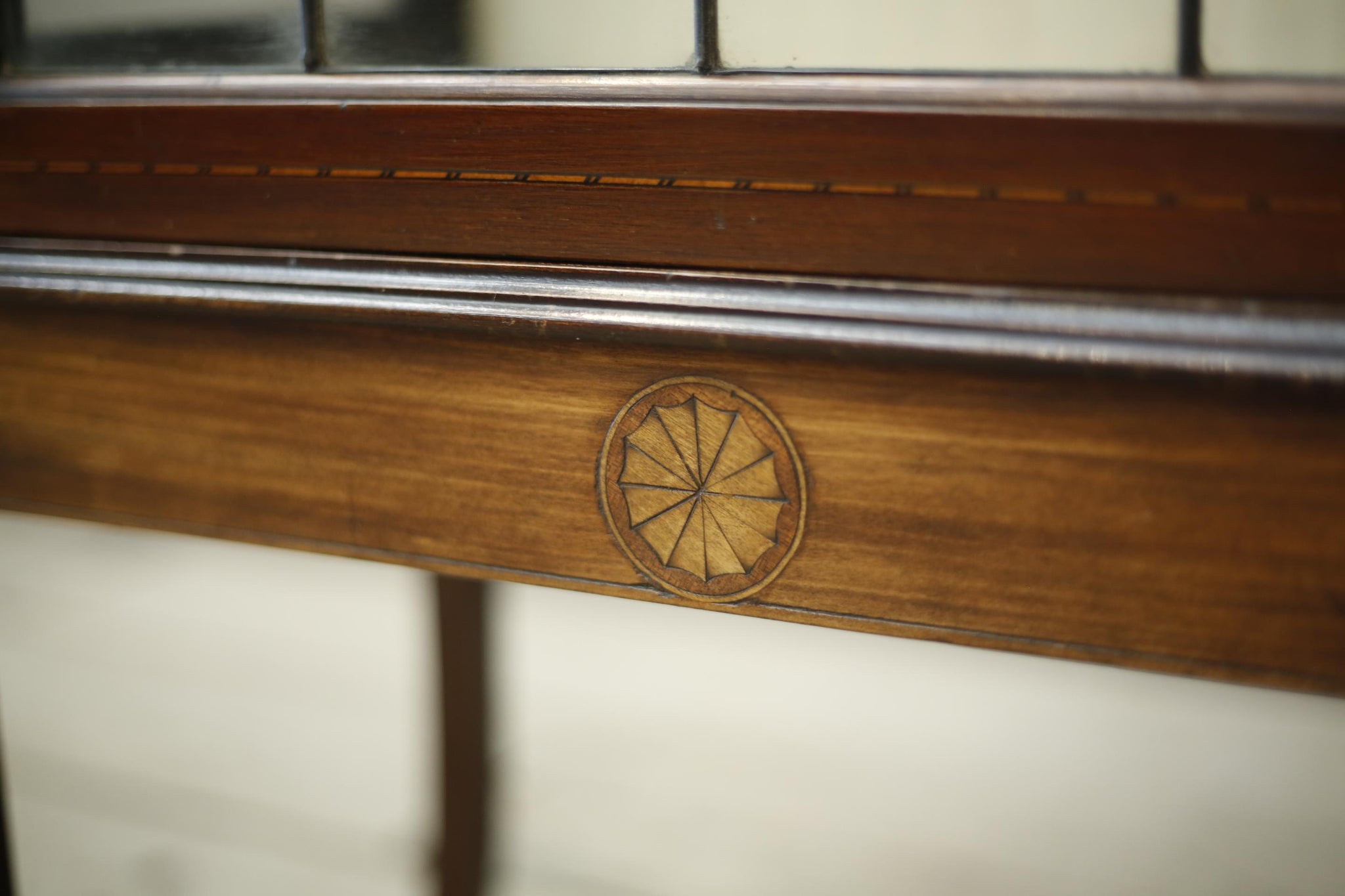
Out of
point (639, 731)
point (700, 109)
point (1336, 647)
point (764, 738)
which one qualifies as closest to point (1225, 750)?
point (764, 738)

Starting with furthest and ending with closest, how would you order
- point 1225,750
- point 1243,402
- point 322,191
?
point 1225,750, point 322,191, point 1243,402

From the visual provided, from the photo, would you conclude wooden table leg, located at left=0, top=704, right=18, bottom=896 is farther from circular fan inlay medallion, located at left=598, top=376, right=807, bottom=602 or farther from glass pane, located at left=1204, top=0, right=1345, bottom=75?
glass pane, located at left=1204, top=0, right=1345, bottom=75

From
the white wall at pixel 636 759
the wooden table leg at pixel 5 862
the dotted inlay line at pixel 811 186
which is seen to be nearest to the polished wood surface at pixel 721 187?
the dotted inlay line at pixel 811 186

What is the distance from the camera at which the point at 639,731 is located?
1282mm

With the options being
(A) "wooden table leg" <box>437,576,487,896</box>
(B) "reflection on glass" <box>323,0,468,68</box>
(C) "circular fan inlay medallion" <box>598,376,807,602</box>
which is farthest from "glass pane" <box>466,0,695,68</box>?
(A) "wooden table leg" <box>437,576,487,896</box>

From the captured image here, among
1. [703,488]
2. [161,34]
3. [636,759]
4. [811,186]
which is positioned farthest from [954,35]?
[636,759]

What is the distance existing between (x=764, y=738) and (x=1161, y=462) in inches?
39.6

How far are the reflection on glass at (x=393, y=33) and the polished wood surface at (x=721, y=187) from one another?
38 mm

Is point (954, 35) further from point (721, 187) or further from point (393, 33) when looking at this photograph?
point (393, 33)

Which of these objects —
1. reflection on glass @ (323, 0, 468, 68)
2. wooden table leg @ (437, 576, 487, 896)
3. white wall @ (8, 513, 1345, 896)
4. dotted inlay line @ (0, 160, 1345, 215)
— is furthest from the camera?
white wall @ (8, 513, 1345, 896)

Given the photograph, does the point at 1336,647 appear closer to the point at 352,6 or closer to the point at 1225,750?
the point at 352,6

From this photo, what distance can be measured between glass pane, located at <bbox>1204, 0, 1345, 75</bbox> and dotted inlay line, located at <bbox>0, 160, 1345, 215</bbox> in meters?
0.04

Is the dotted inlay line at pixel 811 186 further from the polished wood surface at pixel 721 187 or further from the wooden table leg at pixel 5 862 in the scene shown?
the wooden table leg at pixel 5 862

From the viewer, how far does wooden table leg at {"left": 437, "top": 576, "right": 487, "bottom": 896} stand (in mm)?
852
